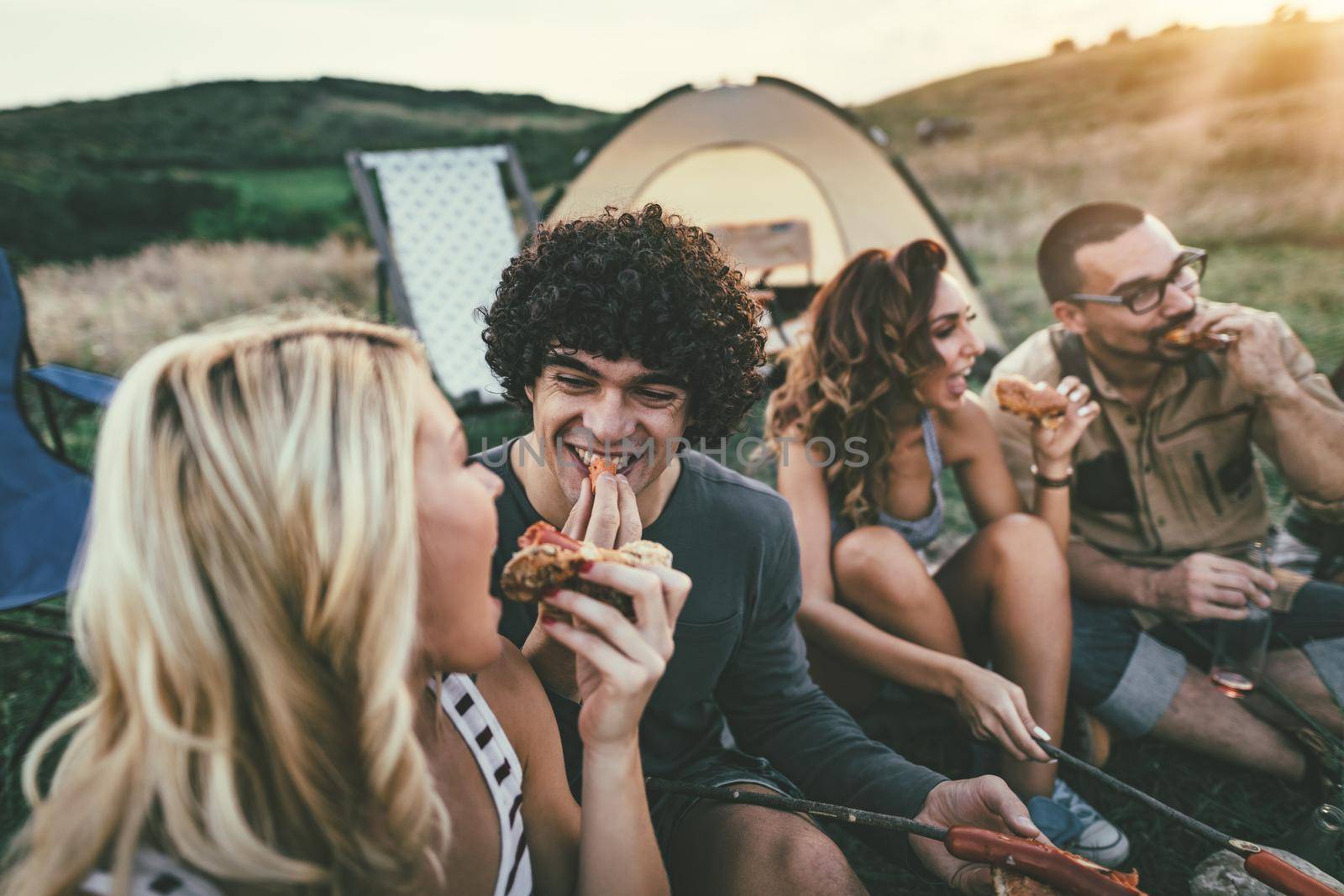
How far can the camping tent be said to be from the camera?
7410 millimetres

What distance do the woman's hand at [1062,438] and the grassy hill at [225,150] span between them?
14.1m

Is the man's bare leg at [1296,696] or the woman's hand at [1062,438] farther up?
the woman's hand at [1062,438]

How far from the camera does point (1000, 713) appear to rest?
7.27ft

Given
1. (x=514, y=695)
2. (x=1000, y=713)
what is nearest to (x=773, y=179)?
(x=1000, y=713)

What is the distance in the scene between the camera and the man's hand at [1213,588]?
2.71 metres

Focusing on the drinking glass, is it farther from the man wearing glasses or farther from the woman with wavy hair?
the woman with wavy hair

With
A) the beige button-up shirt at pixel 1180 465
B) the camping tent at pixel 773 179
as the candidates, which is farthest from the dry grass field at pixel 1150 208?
the camping tent at pixel 773 179

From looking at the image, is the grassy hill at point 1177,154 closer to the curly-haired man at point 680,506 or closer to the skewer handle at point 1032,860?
the curly-haired man at point 680,506

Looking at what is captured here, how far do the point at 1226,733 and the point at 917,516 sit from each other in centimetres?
132

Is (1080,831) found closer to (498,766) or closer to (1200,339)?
(1200,339)

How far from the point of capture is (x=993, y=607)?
269 cm

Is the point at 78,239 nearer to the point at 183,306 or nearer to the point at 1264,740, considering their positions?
the point at 183,306

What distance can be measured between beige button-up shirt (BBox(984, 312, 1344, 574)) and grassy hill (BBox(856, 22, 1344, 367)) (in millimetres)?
5626

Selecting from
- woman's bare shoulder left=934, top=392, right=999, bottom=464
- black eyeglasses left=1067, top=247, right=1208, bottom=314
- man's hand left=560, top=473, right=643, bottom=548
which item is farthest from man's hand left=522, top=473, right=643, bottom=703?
black eyeglasses left=1067, top=247, right=1208, bottom=314
